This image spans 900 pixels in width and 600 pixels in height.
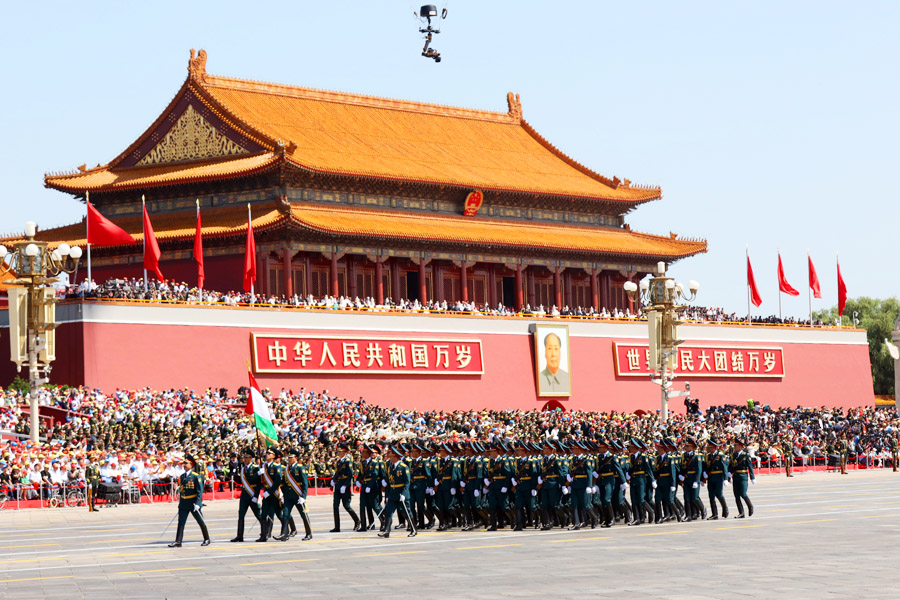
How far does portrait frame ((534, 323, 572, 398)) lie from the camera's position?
179 feet

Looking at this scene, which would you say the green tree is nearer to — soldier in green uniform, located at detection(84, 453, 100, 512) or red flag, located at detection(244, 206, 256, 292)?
red flag, located at detection(244, 206, 256, 292)

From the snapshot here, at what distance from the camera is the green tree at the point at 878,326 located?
94500mm

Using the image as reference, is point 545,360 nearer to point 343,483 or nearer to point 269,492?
point 343,483

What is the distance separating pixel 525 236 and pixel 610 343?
5552mm

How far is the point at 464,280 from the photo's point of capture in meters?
57.0

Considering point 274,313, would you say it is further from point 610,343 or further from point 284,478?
point 284,478

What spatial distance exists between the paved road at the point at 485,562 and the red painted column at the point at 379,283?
86.6ft

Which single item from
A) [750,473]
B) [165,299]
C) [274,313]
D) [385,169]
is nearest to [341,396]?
[274,313]

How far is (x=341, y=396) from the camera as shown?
157ft

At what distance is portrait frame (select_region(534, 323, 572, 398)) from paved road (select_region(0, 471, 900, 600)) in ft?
87.8

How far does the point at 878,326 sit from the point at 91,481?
75693 mm

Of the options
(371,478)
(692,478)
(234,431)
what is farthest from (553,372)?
(371,478)

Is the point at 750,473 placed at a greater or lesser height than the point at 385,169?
lesser

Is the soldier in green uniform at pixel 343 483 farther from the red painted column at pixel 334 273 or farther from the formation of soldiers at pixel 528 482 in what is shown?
the red painted column at pixel 334 273
